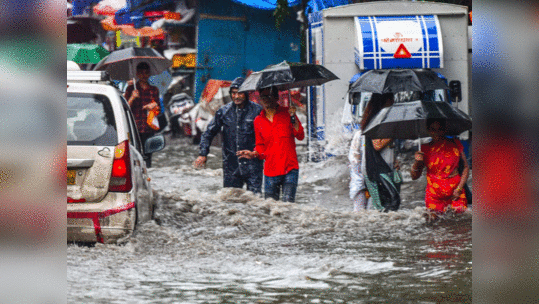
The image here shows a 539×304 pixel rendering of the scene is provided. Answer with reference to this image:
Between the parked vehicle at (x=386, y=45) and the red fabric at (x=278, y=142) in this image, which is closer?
the red fabric at (x=278, y=142)

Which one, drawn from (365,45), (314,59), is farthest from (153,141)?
(314,59)

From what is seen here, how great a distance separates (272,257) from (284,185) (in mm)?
2102

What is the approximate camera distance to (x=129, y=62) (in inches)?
591

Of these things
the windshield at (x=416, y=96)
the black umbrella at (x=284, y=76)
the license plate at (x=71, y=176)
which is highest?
the black umbrella at (x=284, y=76)

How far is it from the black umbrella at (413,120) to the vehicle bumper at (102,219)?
284 centimetres

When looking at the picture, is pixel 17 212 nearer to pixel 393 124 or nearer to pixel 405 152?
pixel 393 124

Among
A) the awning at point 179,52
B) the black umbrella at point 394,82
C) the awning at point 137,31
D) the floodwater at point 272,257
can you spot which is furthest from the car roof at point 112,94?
the awning at point 137,31

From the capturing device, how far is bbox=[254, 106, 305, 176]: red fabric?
9703 millimetres

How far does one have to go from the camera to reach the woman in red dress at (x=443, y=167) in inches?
334

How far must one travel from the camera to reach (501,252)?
2.73 m

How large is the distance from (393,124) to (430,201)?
85 cm

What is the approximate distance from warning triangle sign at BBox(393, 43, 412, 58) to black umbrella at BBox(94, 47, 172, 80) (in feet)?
13.2

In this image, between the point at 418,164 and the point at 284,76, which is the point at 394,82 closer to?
the point at 284,76

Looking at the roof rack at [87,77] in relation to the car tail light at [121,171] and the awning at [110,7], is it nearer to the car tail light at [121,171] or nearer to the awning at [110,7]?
the car tail light at [121,171]
